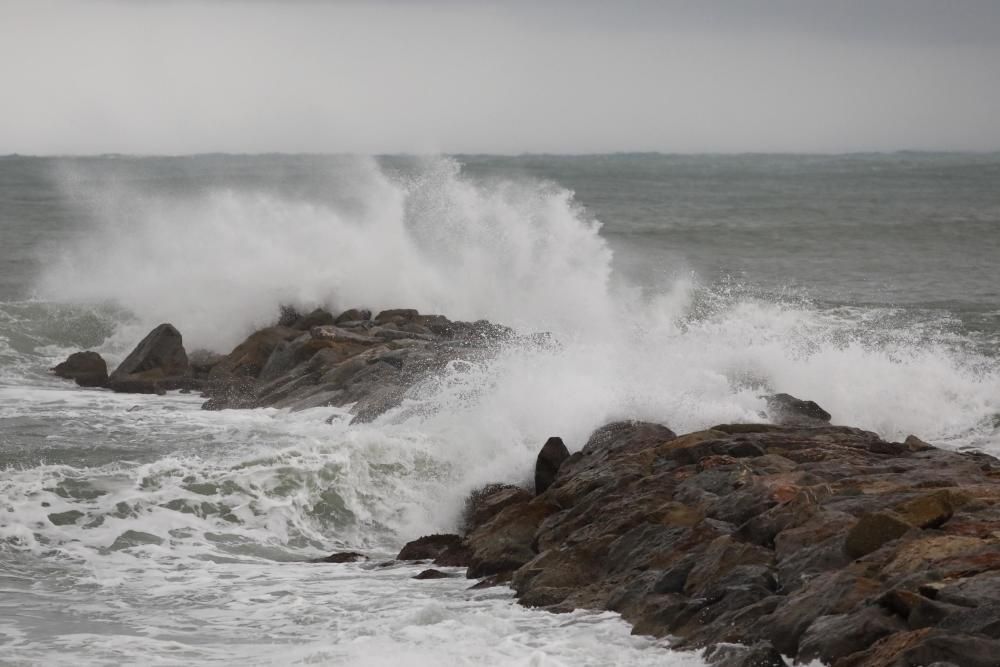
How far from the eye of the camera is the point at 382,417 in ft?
48.1

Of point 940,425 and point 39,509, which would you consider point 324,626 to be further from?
point 940,425

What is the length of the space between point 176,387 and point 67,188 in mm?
55430

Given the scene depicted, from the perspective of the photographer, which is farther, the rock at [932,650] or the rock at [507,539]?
the rock at [507,539]

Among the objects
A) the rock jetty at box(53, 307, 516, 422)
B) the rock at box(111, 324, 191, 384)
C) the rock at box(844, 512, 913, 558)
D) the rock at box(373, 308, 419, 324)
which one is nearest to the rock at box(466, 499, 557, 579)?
the rock at box(844, 512, 913, 558)

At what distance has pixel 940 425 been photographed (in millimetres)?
15297

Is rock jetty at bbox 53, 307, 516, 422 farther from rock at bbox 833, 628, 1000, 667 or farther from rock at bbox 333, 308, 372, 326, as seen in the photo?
rock at bbox 833, 628, 1000, 667

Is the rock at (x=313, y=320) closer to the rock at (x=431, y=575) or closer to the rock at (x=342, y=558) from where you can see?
the rock at (x=342, y=558)

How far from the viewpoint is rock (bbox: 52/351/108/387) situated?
728 inches

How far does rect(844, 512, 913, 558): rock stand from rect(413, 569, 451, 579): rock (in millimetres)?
3515

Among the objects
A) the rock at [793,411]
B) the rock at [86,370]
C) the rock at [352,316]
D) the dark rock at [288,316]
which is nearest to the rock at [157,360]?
the rock at [86,370]

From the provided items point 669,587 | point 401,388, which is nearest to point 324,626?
point 669,587

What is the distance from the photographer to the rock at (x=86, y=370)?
1848 centimetres

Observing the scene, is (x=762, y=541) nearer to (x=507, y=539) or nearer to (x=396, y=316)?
(x=507, y=539)

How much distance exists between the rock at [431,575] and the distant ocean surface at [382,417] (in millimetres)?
293
